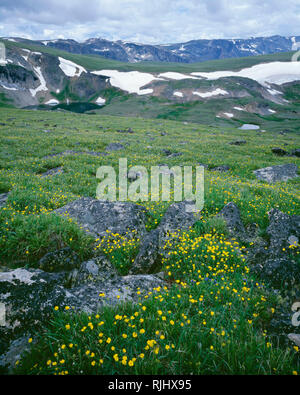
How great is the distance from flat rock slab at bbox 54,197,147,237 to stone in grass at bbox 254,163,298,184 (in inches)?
403

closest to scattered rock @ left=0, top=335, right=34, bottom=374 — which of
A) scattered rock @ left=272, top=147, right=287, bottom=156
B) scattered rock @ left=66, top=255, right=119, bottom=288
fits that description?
scattered rock @ left=66, top=255, right=119, bottom=288

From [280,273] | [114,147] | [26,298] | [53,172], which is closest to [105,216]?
[26,298]

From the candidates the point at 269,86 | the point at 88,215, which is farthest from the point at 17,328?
the point at 269,86

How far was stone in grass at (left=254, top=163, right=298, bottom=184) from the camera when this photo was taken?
14.4 meters

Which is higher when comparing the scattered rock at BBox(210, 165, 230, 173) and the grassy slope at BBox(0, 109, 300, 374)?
the scattered rock at BBox(210, 165, 230, 173)

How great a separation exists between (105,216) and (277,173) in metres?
12.6

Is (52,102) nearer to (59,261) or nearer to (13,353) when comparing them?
(59,261)

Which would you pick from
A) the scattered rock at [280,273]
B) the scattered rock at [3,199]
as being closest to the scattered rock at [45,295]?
the scattered rock at [280,273]

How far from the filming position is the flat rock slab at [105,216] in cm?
714

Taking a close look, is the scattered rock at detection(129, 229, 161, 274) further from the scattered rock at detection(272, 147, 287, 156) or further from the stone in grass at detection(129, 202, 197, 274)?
the scattered rock at detection(272, 147, 287, 156)

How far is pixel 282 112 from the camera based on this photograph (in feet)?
432

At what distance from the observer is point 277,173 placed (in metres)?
14.8
